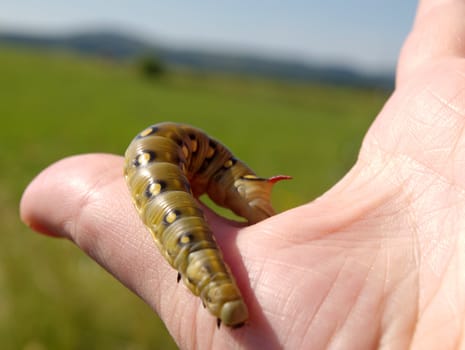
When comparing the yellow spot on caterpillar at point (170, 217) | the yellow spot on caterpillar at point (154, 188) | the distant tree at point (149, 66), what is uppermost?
the yellow spot on caterpillar at point (154, 188)

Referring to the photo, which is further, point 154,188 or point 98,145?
point 98,145

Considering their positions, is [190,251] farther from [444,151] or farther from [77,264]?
[77,264]

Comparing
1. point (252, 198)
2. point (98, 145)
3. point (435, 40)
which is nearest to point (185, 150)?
point (252, 198)

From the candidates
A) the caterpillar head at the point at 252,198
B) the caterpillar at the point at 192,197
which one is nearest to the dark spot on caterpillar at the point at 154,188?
the caterpillar at the point at 192,197

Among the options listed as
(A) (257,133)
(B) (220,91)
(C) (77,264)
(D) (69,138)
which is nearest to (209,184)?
(C) (77,264)

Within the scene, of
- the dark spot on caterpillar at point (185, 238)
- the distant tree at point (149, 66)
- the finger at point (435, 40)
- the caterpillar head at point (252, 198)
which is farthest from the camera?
the distant tree at point (149, 66)

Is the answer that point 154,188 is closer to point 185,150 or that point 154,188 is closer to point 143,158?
point 143,158

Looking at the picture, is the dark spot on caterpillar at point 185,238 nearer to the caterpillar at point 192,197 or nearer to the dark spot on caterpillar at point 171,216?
the caterpillar at point 192,197
